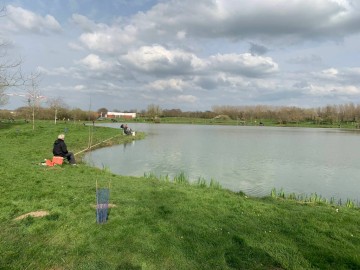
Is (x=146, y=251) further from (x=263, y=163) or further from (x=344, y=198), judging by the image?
(x=263, y=163)

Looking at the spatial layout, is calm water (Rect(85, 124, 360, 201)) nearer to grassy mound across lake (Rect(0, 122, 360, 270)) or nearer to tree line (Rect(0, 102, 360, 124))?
grassy mound across lake (Rect(0, 122, 360, 270))

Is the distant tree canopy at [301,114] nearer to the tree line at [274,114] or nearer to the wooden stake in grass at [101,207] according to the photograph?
the tree line at [274,114]

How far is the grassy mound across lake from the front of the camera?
5.66 metres

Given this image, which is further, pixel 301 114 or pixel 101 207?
pixel 301 114

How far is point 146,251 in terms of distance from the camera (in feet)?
19.5

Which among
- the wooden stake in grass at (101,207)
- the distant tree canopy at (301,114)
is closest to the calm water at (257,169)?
the wooden stake in grass at (101,207)

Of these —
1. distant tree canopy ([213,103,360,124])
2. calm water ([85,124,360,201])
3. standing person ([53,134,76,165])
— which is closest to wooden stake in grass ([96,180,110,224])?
calm water ([85,124,360,201])

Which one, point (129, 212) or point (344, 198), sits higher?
point (129, 212)

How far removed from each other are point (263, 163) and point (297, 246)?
1676 centimetres

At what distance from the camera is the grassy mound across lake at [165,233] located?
5656mm

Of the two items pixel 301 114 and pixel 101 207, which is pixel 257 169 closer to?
pixel 101 207

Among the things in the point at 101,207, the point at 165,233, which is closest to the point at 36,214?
the point at 101,207

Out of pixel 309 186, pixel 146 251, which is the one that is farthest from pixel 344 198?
pixel 146 251

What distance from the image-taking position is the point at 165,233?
264 inches
